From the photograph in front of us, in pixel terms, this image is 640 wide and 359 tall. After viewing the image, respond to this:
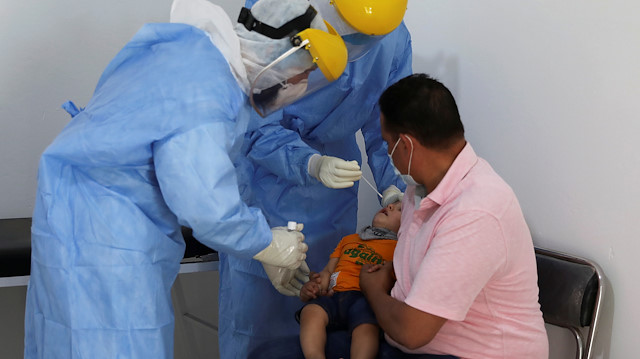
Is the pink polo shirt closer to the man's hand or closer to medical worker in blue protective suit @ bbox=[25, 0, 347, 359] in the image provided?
the man's hand

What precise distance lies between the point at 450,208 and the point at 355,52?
0.58 meters

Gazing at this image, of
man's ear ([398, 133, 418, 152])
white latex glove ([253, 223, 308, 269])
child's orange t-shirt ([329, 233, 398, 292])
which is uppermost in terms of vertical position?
man's ear ([398, 133, 418, 152])

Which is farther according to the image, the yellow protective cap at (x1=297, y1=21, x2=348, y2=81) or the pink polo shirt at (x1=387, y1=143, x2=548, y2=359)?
the yellow protective cap at (x1=297, y1=21, x2=348, y2=81)

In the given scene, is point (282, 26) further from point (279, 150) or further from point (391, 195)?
point (391, 195)

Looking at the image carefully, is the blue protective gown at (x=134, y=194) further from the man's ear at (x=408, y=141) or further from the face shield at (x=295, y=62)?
the man's ear at (x=408, y=141)

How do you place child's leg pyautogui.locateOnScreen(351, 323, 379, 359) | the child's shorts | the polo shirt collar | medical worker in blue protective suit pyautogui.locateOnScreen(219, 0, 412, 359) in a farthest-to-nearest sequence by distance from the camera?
medical worker in blue protective suit pyautogui.locateOnScreen(219, 0, 412, 359) < the child's shorts < child's leg pyautogui.locateOnScreen(351, 323, 379, 359) < the polo shirt collar

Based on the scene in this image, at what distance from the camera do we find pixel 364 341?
63.2 inches

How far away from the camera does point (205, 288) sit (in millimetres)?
3188

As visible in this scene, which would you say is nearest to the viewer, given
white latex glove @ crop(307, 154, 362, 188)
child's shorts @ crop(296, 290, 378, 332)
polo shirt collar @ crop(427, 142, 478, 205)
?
polo shirt collar @ crop(427, 142, 478, 205)

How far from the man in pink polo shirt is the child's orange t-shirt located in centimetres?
29

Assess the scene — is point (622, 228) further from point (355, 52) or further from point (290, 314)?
point (290, 314)

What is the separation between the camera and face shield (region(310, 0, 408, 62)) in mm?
1615

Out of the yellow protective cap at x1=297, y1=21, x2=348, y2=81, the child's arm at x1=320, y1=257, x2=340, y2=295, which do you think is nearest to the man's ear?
the yellow protective cap at x1=297, y1=21, x2=348, y2=81

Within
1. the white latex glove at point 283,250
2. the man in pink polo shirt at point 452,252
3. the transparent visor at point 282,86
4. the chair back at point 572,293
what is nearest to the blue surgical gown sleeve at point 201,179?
the transparent visor at point 282,86
